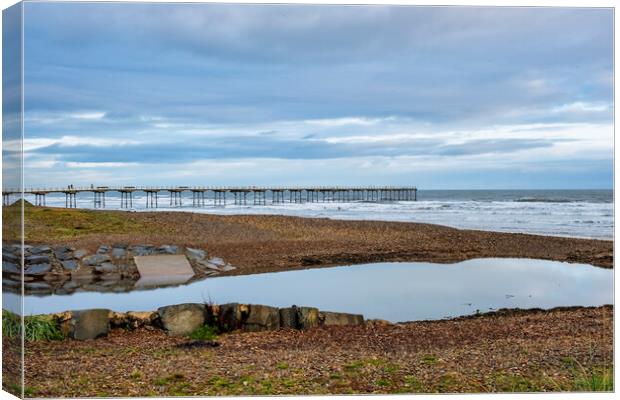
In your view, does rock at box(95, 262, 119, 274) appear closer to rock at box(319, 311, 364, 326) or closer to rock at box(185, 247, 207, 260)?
rock at box(185, 247, 207, 260)

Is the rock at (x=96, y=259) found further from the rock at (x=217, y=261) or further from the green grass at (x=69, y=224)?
Answer: the green grass at (x=69, y=224)

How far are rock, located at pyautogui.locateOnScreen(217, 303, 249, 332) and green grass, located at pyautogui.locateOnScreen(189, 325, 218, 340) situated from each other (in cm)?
11

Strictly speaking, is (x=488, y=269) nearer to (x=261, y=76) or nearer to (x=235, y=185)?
(x=261, y=76)

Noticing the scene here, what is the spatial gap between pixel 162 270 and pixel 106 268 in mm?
804

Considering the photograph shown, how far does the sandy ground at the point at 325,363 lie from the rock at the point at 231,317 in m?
0.20

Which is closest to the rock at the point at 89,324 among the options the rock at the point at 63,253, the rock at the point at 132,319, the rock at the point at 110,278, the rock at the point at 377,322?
the rock at the point at 132,319

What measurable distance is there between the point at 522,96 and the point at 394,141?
3.47m

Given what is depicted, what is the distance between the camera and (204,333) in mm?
6016

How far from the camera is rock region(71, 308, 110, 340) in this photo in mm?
5770

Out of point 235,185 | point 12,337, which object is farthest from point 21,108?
point 235,185

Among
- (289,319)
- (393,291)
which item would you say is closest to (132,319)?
(289,319)

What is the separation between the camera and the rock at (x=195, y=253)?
36.0 feet

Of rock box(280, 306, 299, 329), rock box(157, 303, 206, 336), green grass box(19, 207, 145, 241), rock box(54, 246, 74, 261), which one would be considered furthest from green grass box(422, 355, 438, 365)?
green grass box(19, 207, 145, 241)

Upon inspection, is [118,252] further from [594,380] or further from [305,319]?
[594,380]
